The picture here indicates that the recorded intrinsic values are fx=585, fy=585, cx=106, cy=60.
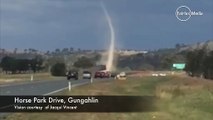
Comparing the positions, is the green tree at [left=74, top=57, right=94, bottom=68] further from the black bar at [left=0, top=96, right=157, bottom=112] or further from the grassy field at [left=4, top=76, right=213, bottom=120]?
the black bar at [left=0, top=96, right=157, bottom=112]

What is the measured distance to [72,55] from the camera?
40.2ft

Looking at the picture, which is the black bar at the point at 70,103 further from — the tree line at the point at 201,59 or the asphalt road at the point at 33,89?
the asphalt road at the point at 33,89

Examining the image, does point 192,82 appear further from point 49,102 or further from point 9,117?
point 9,117

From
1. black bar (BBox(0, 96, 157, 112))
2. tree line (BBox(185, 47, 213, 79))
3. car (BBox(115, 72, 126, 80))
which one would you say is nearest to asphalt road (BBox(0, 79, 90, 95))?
car (BBox(115, 72, 126, 80))

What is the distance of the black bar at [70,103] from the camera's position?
1123 cm

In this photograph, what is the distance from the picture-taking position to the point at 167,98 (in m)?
12.6

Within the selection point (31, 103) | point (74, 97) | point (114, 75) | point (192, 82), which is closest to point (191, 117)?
point (192, 82)

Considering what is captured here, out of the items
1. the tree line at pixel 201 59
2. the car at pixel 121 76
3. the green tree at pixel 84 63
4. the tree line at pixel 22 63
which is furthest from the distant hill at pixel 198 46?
the tree line at pixel 22 63

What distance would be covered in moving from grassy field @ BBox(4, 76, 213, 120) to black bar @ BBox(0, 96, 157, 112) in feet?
2.05

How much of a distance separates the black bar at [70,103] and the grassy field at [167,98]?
24.7 inches

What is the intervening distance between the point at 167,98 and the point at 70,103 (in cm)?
244

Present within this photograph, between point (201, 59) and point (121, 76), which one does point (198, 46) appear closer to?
point (201, 59)

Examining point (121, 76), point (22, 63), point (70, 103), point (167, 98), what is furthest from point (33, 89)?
point (70, 103)

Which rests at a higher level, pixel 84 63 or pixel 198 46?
pixel 198 46
